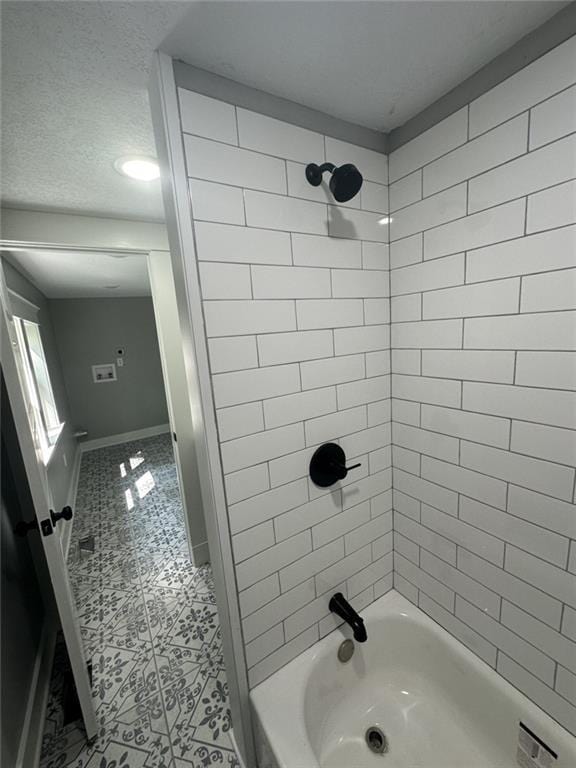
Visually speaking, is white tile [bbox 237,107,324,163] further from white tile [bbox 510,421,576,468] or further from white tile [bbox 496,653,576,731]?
white tile [bbox 496,653,576,731]

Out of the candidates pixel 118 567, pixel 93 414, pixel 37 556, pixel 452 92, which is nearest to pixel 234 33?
pixel 452 92

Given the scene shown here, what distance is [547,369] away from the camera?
0.81 meters

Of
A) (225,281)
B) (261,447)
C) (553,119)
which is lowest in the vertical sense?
(261,447)

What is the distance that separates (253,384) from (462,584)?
1.10 m

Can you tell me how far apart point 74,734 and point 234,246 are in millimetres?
2018

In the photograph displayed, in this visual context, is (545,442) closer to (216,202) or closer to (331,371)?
(331,371)

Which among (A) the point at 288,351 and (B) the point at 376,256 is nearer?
(A) the point at 288,351

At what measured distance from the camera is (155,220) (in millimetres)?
1738

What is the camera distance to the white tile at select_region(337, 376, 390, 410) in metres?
1.14

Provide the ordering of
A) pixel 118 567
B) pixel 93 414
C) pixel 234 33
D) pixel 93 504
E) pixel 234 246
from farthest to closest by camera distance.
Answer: pixel 93 414 → pixel 93 504 → pixel 118 567 → pixel 234 246 → pixel 234 33

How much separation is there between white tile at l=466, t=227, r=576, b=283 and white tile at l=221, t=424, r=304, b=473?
763mm

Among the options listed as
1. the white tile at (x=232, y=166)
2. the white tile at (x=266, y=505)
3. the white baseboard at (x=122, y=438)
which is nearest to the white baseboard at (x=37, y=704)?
the white tile at (x=266, y=505)

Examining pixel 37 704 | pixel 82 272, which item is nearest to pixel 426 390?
pixel 37 704

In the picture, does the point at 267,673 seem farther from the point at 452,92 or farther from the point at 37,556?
the point at 452,92
